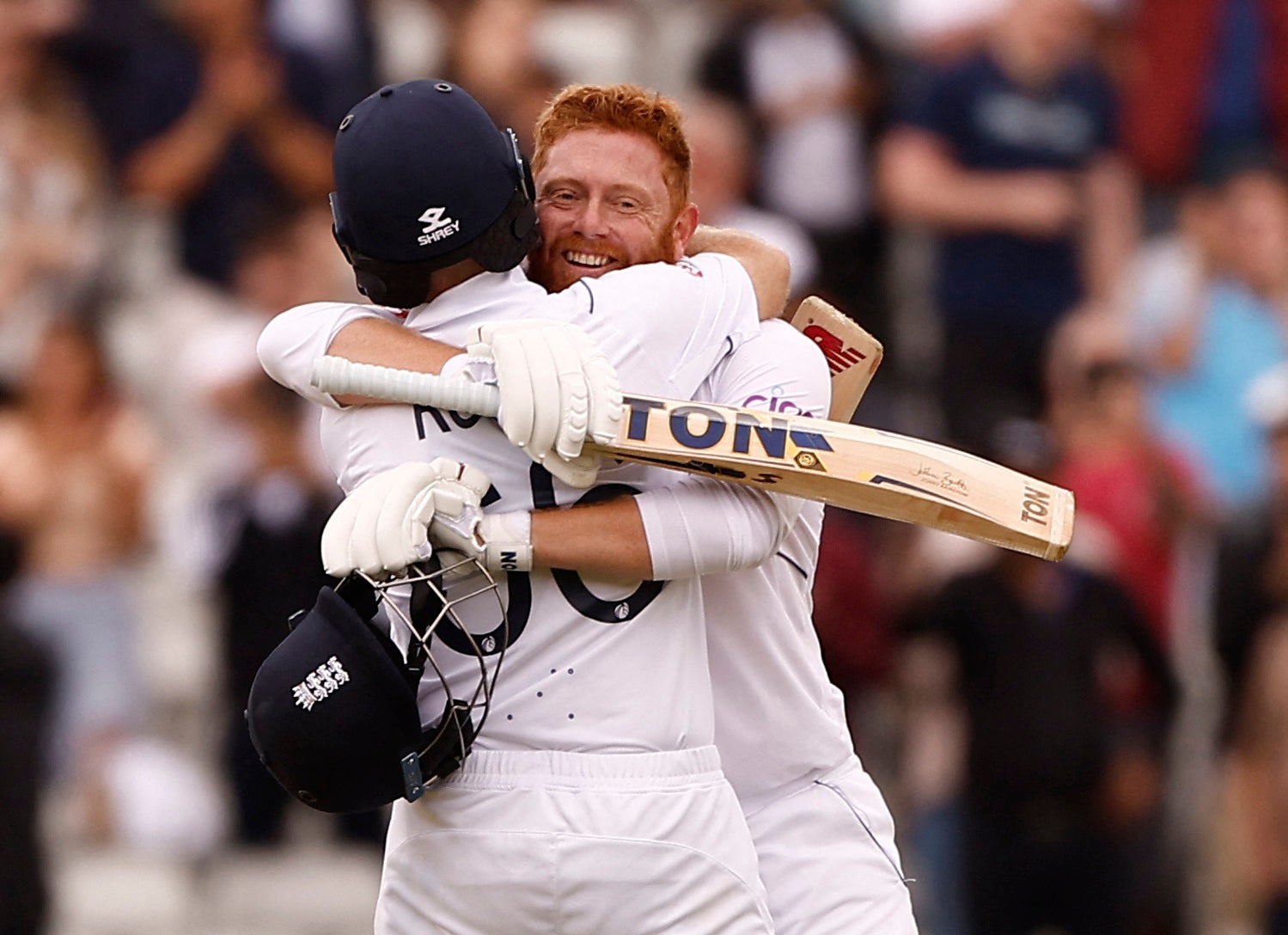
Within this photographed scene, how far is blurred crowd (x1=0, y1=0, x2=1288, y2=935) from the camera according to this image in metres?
7.51

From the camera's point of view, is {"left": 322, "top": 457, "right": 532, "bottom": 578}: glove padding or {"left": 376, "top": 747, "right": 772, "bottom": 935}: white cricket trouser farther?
{"left": 376, "top": 747, "right": 772, "bottom": 935}: white cricket trouser

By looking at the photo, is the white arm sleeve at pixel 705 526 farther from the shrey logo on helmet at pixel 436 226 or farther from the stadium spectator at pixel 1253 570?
the stadium spectator at pixel 1253 570

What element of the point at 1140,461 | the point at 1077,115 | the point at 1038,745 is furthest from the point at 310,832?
the point at 1077,115

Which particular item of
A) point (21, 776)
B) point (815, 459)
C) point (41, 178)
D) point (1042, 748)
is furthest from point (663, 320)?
point (41, 178)

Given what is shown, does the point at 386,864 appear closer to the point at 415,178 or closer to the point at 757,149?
the point at 415,178

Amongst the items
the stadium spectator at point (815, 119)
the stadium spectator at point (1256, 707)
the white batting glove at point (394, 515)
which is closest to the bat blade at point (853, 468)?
the white batting glove at point (394, 515)

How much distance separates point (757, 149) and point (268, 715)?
212 inches

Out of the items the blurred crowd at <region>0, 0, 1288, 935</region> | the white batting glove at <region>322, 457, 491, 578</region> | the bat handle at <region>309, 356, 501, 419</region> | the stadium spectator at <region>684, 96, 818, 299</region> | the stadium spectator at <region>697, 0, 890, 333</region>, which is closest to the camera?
the white batting glove at <region>322, 457, 491, 578</region>

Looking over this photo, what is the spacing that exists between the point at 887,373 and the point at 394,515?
5.34 meters

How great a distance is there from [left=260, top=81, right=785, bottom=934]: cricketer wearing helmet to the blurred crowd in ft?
13.0

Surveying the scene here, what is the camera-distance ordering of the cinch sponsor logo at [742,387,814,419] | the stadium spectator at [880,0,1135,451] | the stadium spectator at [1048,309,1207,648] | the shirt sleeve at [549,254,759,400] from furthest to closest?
1. the stadium spectator at [880,0,1135,451]
2. the stadium spectator at [1048,309,1207,648]
3. the cinch sponsor logo at [742,387,814,419]
4. the shirt sleeve at [549,254,759,400]

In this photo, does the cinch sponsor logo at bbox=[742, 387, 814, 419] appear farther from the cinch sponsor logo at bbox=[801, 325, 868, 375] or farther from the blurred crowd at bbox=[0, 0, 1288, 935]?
the blurred crowd at bbox=[0, 0, 1288, 935]

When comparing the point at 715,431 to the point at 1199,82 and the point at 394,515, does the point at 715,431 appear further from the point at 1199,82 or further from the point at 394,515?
the point at 1199,82

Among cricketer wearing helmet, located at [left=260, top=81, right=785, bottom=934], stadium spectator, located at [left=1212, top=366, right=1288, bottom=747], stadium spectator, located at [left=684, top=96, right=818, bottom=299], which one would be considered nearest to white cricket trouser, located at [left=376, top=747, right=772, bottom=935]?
cricketer wearing helmet, located at [left=260, top=81, right=785, bottom=934]
